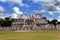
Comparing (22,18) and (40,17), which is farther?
(22,18)

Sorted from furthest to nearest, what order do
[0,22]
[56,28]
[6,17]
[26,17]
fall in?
1. [26,17]
2. [6,17]
3. [0,22]
4. [56,28]

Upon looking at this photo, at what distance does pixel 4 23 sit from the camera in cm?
8669

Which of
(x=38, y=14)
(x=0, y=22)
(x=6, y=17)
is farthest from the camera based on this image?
(x=38, y=14)

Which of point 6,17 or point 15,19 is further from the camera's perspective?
point 15,19


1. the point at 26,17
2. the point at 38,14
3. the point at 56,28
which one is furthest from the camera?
the point at 26,17

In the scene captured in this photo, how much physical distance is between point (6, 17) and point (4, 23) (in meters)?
15.9

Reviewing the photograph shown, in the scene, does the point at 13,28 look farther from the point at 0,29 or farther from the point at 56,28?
the point at 56,28

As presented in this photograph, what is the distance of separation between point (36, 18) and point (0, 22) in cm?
3927

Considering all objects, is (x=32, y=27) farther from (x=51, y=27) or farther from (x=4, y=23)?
(x=4, y=23)

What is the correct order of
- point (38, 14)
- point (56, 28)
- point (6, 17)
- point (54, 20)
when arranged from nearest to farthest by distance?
1. point (56, 28)
2. point (6, 17)
3. point (54, 20)
4. point (38, 14)

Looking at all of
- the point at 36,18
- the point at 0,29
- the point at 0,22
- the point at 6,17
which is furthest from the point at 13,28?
the point at 36,18

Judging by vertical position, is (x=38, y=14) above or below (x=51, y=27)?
above

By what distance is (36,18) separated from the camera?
118938 mm

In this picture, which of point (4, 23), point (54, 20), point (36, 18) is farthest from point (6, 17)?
point (54, 20)
